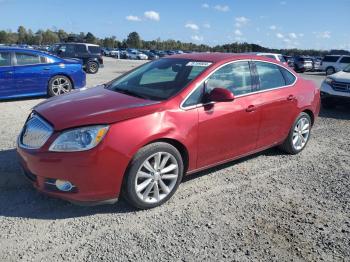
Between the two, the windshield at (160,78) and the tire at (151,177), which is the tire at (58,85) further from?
the tire at (151,177)

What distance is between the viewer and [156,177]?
3842mm

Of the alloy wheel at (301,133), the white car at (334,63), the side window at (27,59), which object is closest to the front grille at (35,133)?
the alloy wheel at (301,133)

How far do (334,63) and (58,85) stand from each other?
23.9 metres

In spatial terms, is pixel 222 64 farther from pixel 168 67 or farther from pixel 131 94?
pixel 131 94

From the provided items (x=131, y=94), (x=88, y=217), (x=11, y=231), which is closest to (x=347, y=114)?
(x=131, y=94)

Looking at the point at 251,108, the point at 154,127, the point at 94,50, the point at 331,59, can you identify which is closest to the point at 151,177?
the point at 154,127

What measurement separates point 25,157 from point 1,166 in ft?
4.73

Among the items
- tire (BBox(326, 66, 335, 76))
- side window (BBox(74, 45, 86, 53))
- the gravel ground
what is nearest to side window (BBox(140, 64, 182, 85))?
the gravel ground

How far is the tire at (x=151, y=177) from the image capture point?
362cm

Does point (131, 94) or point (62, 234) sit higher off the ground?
point (131, 94)

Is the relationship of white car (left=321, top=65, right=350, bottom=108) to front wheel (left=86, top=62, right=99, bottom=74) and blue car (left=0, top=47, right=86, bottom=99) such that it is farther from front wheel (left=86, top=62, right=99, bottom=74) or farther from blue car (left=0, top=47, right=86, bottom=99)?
front wheel (left=86, top=62, right=99, bottom=74)

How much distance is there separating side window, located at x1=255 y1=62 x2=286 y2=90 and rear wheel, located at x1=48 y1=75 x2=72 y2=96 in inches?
262

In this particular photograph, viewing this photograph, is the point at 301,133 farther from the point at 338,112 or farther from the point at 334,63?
the point at 334,63

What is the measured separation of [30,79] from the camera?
9.58m
